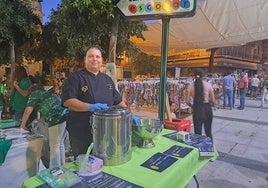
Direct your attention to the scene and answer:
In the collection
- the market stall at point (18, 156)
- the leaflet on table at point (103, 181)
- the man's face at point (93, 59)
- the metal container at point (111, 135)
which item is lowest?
the market stall at point (18, 156)

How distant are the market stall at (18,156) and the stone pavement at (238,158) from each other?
6.45 feet

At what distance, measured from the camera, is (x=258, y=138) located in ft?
20.2

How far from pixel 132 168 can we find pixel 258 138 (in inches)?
214

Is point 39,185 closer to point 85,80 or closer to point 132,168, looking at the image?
point 132,168

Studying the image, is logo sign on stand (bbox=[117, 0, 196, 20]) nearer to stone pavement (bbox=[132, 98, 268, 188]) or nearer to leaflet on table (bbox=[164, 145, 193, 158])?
leaflet on table (bbox=[164, 145, 193, 158])

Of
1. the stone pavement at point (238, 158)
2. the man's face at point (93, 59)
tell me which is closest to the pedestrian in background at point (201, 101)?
the stone pavement at point (238, 158)

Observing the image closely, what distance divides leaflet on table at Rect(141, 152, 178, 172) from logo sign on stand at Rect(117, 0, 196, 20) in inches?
73.6

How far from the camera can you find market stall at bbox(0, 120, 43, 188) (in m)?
2.21

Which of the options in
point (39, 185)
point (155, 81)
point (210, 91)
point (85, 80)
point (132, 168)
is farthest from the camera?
point (155, 81)

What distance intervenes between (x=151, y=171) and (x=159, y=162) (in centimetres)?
17

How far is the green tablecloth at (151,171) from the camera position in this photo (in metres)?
1.48

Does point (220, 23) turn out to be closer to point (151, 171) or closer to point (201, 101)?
point (201, 101)

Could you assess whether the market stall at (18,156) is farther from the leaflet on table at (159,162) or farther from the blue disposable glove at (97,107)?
the leaflet on table at (159,162)

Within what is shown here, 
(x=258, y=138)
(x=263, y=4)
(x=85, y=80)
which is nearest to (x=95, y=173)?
(x=85, y=80)
